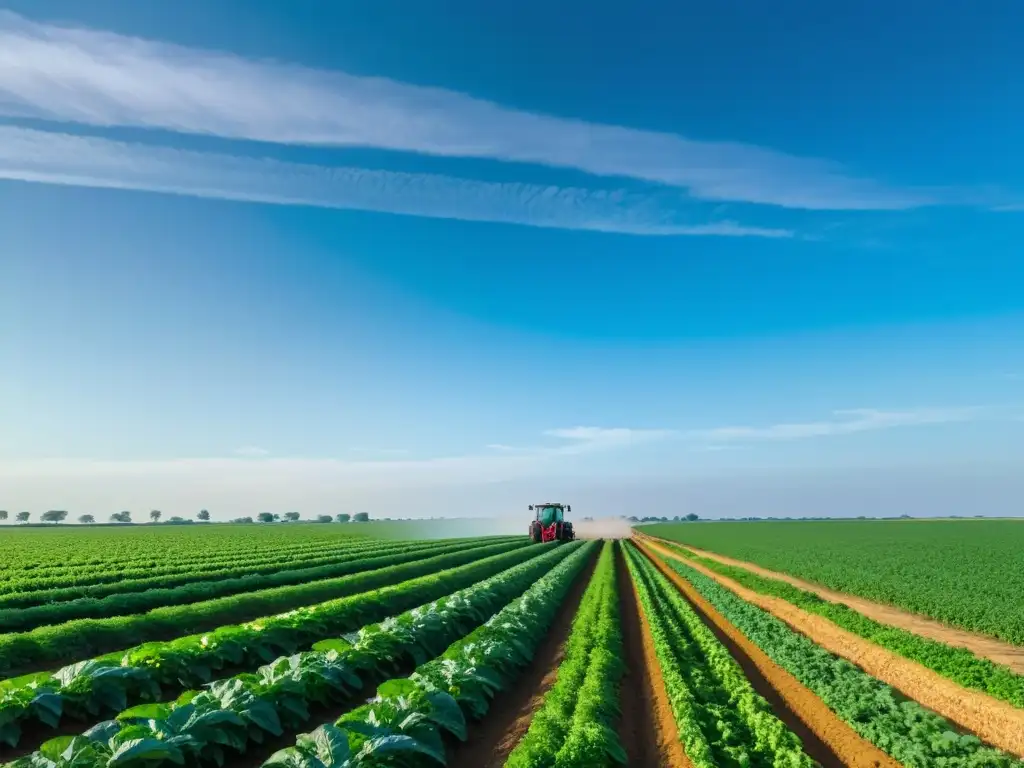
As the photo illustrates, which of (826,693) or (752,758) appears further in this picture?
(826,693)

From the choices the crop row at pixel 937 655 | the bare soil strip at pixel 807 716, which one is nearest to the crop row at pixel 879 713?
the bare soil strip at pixel 807 716

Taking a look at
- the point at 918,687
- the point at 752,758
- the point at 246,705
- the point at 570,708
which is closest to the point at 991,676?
the point at 918,687

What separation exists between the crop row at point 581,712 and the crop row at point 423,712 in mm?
993

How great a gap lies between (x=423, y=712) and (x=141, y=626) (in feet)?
36.2

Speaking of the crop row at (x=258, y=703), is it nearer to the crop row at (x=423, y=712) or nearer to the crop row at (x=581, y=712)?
Answer: the crop row at (x=423, y=712)

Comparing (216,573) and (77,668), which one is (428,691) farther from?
(216,573)

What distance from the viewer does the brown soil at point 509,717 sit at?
852 cm

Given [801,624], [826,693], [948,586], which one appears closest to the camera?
[826,693]

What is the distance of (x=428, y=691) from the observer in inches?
337

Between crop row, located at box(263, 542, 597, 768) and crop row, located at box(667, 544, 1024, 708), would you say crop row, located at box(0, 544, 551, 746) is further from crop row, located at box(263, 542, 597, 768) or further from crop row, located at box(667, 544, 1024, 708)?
crop row, located at box(667, 544, 1024, 708)


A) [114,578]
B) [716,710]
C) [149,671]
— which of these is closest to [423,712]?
[716,710]

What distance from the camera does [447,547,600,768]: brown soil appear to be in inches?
335

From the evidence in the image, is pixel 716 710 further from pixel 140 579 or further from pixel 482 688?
pixel 140 579

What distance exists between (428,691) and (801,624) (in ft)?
54.2
